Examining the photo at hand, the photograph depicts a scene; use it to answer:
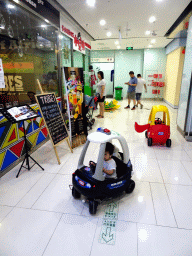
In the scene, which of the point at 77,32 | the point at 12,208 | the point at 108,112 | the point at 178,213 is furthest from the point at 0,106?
the point at 108,112

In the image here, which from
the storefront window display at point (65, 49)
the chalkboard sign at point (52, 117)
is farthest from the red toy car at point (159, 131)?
the storefront window display at point (65, 49)

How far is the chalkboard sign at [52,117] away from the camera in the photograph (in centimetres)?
323

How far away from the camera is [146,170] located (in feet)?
10.2

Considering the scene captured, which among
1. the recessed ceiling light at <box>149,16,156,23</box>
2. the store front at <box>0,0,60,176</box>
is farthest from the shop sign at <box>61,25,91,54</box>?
the recessed ceiling light at <box>149,16,156,23</box>

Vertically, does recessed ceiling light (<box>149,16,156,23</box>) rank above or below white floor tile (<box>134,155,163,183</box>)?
above

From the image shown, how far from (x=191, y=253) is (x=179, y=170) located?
1619mm

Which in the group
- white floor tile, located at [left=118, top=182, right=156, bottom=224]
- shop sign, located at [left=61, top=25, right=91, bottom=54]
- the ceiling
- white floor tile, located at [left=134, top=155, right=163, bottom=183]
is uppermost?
the ceiling

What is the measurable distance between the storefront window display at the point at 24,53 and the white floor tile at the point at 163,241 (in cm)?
299

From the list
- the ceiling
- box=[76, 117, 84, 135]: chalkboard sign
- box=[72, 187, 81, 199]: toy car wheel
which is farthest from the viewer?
the ceiling

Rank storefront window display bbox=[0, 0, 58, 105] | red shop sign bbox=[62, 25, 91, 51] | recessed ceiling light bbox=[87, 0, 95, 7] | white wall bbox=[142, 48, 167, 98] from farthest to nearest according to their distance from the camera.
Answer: white wall bbox=[142, 48, 167, 98] < red shop sign bbox=[62, 25, 91, 51] < recessed ceiling light bbox=[87, 0, 95, 7] < storefront window display bbox=[0, 0, 58, 105]

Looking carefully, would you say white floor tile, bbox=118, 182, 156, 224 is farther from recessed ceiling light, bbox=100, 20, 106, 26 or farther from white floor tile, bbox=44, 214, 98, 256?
recessed ceiling light, bbox=100, 20, 106, 26

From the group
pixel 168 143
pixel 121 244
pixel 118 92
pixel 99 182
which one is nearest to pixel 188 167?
pixel 168 143

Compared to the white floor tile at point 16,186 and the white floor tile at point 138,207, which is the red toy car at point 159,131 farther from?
the white floor tile at point 16,186

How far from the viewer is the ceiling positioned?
14.9 feet
